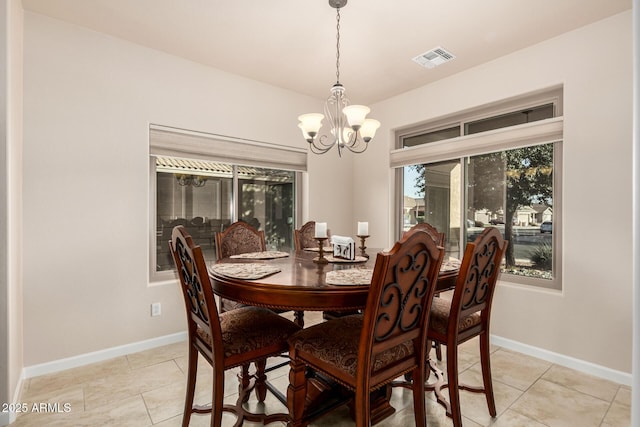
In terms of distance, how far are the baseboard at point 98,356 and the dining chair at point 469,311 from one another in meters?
2.26

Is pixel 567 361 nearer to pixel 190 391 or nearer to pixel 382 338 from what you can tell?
pixel 382 338

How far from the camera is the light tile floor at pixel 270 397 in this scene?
185cm

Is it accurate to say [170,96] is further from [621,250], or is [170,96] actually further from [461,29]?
[621,250]

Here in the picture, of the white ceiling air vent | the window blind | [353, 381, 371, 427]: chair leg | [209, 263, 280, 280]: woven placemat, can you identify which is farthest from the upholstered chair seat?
the white ceiling air vent

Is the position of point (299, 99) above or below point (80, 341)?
above

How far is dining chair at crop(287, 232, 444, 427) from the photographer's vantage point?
1299mm

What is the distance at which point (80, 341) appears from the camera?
253 cm

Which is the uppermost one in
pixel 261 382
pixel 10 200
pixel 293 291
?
pixel 10 200

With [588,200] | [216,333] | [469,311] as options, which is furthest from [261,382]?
[588,200]

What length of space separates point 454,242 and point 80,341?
3485 millimetres

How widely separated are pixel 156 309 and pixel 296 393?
190 centimetres

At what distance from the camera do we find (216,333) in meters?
1.44

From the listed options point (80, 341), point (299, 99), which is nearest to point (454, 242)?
point (299, 99)

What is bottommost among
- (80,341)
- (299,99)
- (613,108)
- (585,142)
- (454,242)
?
(80,341)
